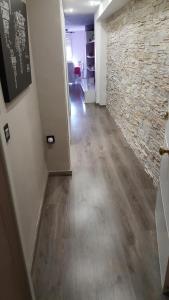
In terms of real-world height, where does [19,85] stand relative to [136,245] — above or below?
above

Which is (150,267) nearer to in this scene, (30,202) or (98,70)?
(30,202)

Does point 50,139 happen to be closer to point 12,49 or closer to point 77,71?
point 12,49

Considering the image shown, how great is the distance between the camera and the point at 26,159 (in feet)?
5.68

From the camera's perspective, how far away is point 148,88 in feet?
8.28

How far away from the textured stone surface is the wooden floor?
37cm

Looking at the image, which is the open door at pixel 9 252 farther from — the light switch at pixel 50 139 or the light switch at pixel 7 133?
the light switch at pixel 50 139

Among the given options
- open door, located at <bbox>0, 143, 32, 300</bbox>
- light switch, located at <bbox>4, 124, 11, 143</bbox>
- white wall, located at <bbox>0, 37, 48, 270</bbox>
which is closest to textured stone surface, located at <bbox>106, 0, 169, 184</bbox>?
white wall, located at <bbox>0, 37, 48, 270</bbox>

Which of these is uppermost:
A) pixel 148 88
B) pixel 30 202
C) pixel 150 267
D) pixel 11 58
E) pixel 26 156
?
pixel 11 58

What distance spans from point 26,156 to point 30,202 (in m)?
0.38

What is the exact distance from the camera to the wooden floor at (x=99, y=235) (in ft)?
4.91

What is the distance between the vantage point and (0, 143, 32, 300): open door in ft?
2.98

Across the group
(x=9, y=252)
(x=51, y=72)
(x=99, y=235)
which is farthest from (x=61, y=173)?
(x=9, y=252)

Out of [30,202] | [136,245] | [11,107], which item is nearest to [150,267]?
[136,245]

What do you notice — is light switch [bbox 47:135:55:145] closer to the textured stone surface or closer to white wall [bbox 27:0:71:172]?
white wall [bbox 27:0:71:172]
